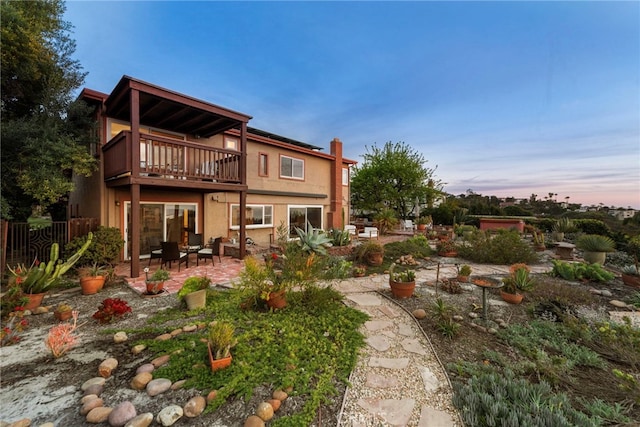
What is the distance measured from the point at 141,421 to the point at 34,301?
461cm

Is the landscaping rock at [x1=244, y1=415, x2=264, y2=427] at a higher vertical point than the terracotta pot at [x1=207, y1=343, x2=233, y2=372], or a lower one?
lower

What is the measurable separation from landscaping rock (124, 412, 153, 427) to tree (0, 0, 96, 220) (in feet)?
25.7

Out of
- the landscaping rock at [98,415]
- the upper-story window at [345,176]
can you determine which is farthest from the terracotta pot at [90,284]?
the upper-story window at [345,176]

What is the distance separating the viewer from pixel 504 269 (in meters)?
8.12

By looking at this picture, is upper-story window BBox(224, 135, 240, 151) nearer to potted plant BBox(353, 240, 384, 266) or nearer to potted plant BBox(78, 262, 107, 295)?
potted plant BBox(78, 262, 107, 295)

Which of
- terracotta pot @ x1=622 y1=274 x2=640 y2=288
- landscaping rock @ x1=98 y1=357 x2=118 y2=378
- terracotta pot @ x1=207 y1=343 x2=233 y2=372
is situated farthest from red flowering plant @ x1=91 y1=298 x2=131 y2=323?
terracotta pot @ x1=622 y1=274 x2=640 y2=288

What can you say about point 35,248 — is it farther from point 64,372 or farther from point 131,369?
point 131,369

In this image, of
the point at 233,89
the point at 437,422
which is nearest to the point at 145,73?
the point at 233,89

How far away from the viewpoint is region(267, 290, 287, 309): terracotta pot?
4395 mm

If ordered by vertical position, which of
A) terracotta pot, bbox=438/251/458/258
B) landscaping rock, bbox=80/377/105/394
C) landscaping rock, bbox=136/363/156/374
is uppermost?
terracotta pot, bbox=438/251/458/258

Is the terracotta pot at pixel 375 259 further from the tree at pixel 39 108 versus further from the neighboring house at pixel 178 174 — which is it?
the tree at pixel 39 108

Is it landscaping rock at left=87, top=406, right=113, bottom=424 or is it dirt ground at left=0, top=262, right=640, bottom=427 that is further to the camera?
dirt ground at left=0, top=262, right=640, bottom=427

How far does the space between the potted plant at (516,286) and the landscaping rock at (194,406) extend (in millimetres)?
5680

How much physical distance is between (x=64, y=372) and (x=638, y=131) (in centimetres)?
1617
